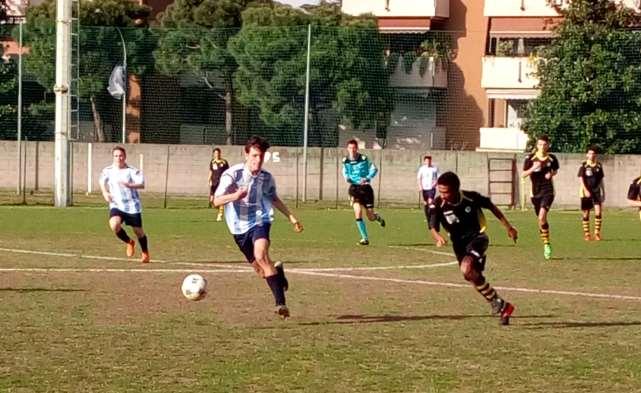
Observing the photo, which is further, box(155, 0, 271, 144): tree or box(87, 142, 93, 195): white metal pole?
box(87, 142, 93, 195): white metal pole

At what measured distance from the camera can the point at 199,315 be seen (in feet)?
45.6

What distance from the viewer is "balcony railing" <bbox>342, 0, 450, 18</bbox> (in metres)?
53.6

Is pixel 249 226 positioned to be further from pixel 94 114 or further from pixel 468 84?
pixel 468 84

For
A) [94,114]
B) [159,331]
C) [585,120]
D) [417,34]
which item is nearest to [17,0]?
[94,114]

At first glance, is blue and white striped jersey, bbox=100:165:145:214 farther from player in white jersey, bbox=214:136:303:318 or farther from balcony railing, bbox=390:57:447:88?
balcony railing, bbox=390:57:447:88

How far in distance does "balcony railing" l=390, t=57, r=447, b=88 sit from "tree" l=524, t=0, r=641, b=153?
396 centimetres

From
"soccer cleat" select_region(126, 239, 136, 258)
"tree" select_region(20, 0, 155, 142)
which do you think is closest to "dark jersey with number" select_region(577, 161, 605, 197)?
"soccer cleat" select_region(126, 239, 136, 258)

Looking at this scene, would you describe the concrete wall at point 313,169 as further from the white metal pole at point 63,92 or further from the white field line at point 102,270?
the white field line at point 102,270

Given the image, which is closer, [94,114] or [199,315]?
[199,315]

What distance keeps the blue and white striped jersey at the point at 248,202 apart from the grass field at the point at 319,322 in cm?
100

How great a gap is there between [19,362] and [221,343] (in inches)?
77.3

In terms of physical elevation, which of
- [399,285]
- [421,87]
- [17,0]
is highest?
[17,0]

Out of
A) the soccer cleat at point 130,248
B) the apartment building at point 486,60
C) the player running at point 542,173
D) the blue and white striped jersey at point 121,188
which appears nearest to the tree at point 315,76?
the apartment building at point 486,60

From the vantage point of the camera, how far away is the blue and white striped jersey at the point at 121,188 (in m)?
21.3
